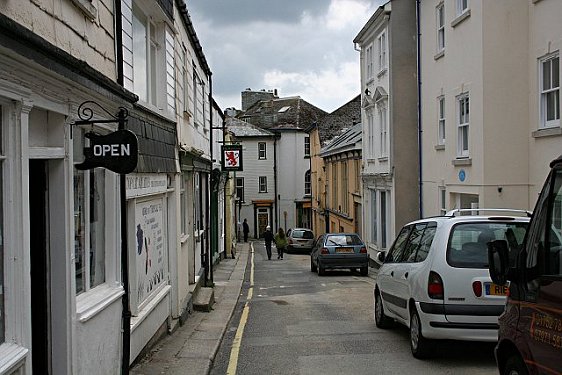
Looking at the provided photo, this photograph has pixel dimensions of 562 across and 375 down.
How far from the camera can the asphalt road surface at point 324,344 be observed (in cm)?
934

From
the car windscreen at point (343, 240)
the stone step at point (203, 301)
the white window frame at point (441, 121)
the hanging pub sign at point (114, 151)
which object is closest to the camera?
the hanging pub sign at point (114, 151)

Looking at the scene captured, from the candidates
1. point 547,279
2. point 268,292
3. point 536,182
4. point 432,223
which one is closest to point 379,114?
point 268,292

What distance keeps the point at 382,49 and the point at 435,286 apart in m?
19.5

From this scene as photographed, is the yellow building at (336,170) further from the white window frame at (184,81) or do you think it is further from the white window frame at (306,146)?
the white window frame at (184,81)

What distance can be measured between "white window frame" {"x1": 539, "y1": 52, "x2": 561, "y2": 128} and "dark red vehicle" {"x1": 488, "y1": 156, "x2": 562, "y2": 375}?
9.80 metres

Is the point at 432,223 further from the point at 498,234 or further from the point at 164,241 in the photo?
the point at 164,241

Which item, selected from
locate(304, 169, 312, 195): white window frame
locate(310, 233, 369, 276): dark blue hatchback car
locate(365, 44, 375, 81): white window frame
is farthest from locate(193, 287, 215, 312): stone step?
locate(304, 169, 312, 195): white window frame

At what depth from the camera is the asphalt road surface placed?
9.34 m

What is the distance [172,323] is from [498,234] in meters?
5.93

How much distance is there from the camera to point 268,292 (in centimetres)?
2134

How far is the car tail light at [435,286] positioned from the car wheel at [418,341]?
20.8 inches

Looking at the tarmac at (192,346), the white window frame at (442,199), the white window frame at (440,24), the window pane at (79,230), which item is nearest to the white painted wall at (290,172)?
the white window frame at (442,199)

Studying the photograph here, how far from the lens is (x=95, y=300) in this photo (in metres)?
7.09

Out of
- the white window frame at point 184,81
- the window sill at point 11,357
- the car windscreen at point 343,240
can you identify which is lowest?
the car windscreen at point 343,240
